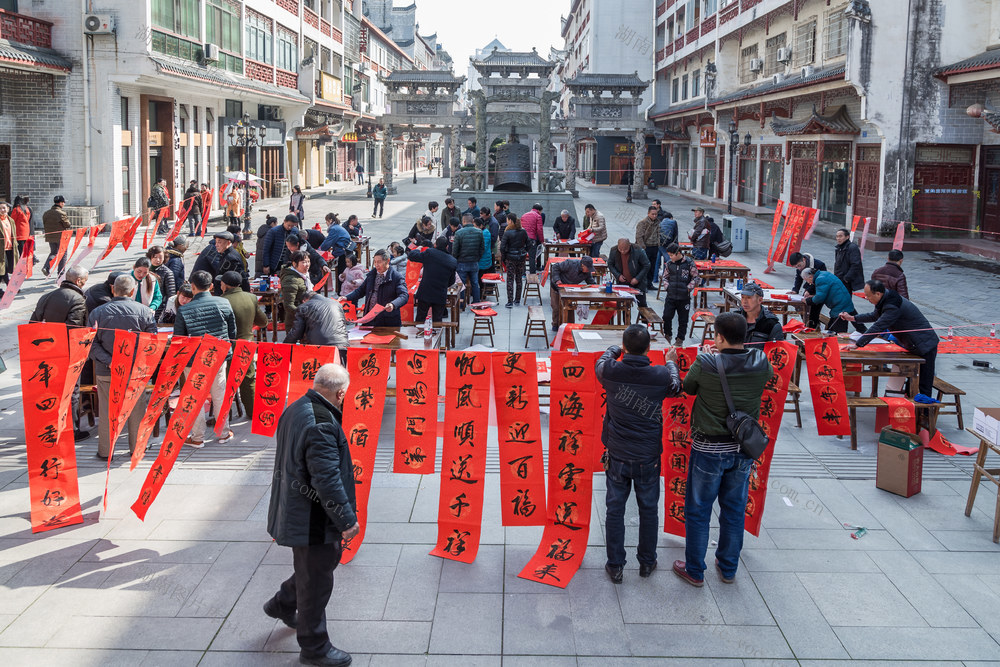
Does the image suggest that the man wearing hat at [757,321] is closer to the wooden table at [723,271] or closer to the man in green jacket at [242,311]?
the man in green jacket at [242,311]

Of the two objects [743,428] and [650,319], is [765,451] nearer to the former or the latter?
[743,428]

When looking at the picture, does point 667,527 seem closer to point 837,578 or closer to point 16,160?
point 837,578

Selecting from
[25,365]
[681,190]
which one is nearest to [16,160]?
[25,365]

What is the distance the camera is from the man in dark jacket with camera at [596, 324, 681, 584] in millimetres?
5949

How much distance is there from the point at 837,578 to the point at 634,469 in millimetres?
1729

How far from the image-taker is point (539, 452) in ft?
22.2

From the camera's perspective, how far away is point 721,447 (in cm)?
598

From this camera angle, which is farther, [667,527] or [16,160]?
[16,160]

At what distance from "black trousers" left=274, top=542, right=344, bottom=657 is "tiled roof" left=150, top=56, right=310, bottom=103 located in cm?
2244

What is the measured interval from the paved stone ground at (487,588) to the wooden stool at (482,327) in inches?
206

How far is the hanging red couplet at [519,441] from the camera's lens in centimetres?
674

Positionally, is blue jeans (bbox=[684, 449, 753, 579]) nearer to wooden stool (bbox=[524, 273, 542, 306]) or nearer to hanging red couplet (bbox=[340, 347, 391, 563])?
hanging red couplet (bbox=[340, 347, 391, 563])

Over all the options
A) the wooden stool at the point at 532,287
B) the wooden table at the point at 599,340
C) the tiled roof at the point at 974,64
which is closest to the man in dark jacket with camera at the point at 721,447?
the wooden table at the point at 599,340

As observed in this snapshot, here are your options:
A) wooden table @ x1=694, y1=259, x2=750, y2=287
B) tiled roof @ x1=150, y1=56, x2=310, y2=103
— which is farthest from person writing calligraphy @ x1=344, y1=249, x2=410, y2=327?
tiled roof @ x1=150, y1=56, x2=310, y2=103
